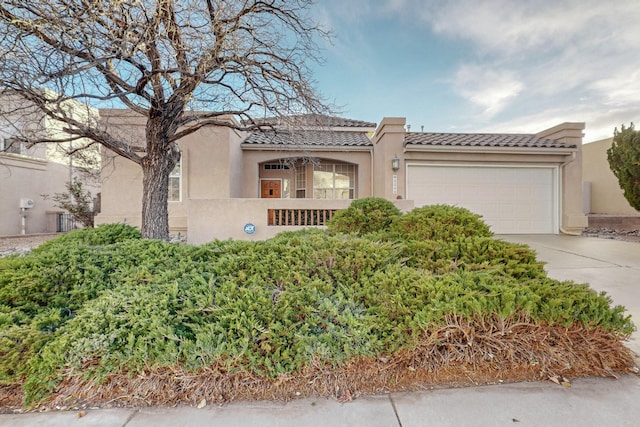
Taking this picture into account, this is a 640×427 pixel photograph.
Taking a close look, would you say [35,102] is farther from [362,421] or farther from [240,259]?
[362,421]

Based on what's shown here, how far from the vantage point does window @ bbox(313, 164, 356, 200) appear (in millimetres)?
11914

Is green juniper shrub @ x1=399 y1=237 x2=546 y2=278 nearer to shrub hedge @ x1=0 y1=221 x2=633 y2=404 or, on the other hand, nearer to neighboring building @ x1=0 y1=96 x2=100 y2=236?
shrub hedge @ x1=0 y1=221 x2=633 y2=404

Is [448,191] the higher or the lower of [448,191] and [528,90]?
the lower

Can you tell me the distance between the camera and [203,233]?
789cm

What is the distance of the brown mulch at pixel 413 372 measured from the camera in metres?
2.16

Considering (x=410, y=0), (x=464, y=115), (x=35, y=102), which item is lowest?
(x=35, y=102)

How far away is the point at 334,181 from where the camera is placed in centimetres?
1197

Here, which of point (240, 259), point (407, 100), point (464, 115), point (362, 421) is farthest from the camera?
point (464, 115)

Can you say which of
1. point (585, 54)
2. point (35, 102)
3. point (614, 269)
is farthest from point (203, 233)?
point (585, 54)

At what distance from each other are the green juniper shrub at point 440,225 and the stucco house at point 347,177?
3.92m

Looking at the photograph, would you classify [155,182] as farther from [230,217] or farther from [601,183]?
[601,183]

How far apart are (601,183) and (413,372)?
21.5 meters

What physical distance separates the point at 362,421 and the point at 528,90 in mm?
12964

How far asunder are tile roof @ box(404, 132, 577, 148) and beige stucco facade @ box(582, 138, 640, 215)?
339 inches
